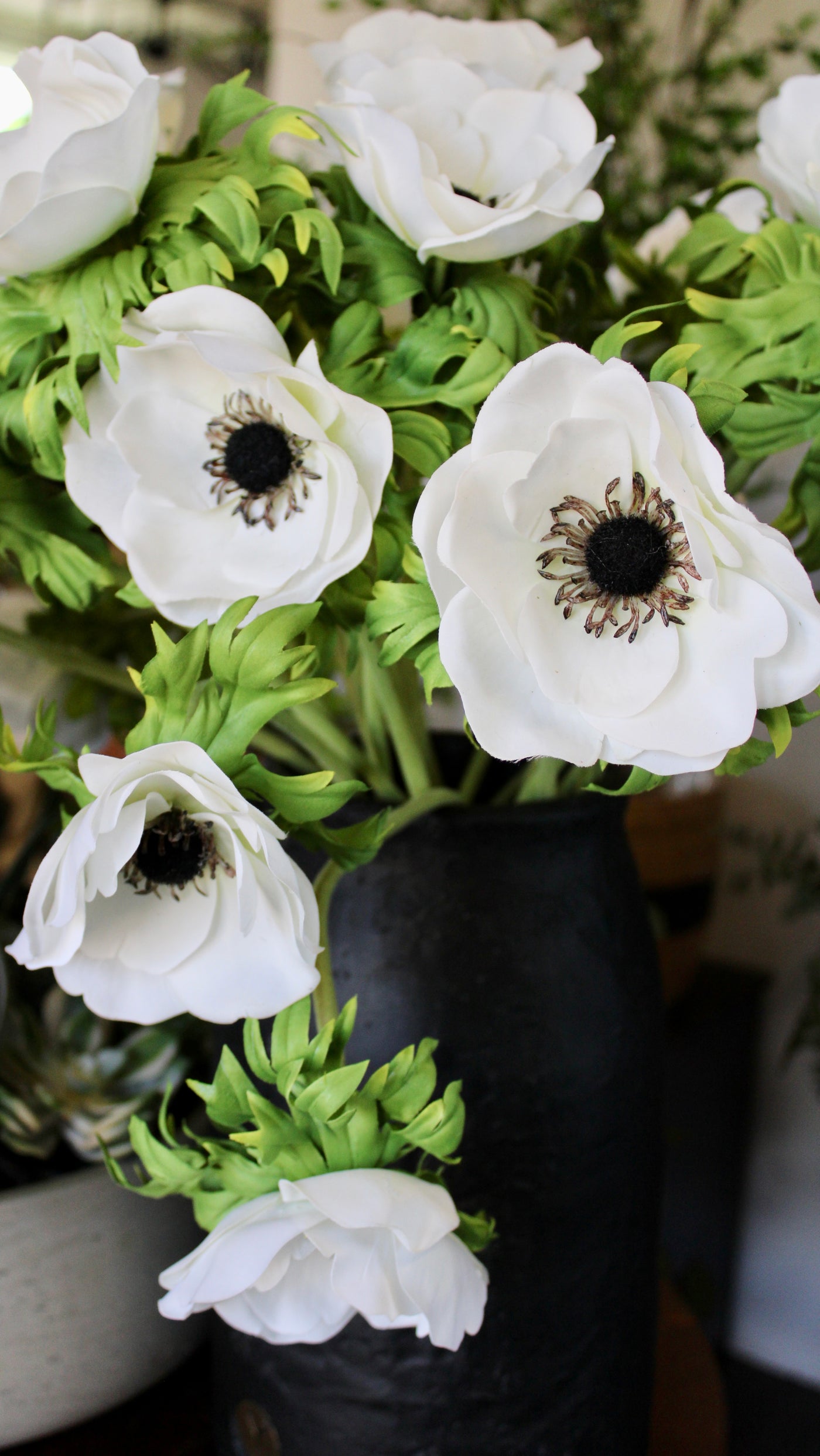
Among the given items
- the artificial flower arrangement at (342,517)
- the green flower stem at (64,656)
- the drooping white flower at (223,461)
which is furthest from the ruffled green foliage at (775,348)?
the green flower stem at (64,656)

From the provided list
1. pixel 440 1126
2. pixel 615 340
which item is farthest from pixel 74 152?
pixel 440 1126

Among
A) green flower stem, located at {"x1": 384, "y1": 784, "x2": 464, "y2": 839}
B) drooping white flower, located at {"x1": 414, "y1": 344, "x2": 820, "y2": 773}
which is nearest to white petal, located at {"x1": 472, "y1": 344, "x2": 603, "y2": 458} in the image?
drooping white flower, located at {"x1": 414, "y1": 344, "x2": 820, "y2": 773}

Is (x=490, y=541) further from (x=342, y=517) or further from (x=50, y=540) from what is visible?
(x=50, y=540)

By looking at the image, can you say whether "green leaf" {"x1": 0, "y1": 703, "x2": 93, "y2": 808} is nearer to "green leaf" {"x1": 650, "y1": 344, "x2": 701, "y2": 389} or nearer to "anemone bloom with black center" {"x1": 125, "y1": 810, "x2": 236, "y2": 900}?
"anemone bloom with black center" {"x1": 125, "y1": 810, "x2": 236, "y2": 900}

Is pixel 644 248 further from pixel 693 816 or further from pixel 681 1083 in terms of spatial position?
pixel 681 1083

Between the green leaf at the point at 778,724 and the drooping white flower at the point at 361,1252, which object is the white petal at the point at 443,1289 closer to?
the drooping white flower at the point at 361,1252
